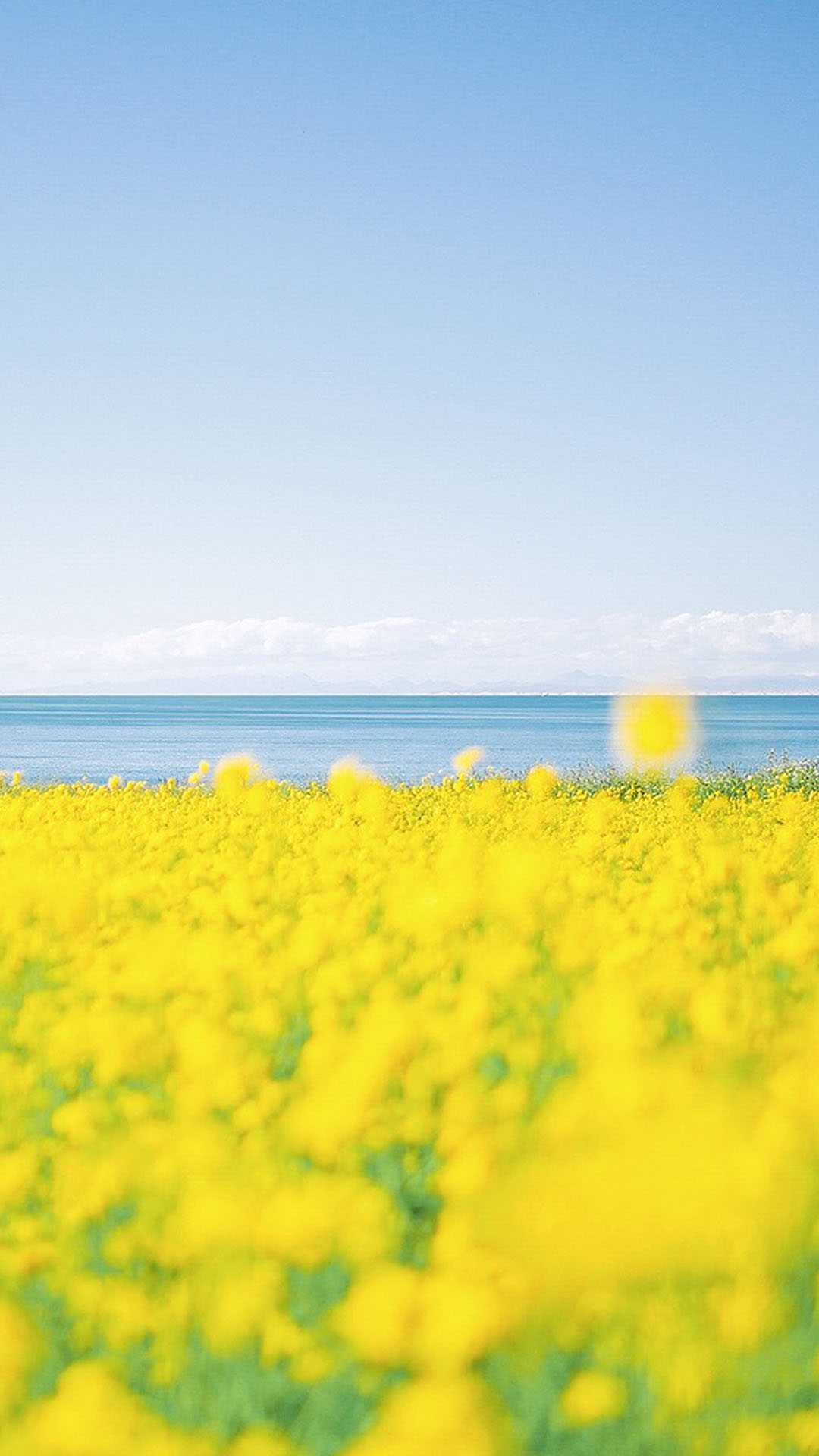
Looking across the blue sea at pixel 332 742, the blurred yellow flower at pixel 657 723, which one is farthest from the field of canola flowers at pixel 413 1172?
the blue sea at pixel 332 742

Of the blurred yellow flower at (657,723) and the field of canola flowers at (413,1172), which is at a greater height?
the blurred yellow flower at (657,723)

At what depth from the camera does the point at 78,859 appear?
614 centimetres

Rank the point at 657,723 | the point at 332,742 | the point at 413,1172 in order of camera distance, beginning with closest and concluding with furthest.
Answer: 1. the point at 413,1172
2. the point at 657,723
3. the point at 332,742

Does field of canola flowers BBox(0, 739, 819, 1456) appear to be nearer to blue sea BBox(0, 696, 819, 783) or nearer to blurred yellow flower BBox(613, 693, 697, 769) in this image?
blurred yellow flower BBox(613, 693, 697, 769)

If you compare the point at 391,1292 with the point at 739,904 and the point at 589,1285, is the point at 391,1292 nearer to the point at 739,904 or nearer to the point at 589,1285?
the point at 589,1285

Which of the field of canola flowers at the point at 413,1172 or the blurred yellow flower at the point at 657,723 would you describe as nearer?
the field of canola flowers at the point at 413,1172

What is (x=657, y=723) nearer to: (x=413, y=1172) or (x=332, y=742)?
(x=413, y=1172)

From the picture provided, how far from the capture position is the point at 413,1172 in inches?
102

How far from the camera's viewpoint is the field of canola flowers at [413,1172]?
1.61 metres

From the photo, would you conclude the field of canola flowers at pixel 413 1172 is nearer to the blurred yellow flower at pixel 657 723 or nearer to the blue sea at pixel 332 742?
the blurred yellow flower at pixel 657 723

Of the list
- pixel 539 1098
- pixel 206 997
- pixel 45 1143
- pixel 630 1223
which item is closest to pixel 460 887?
pixel 206 997

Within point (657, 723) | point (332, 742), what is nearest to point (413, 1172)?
point (657, 723)

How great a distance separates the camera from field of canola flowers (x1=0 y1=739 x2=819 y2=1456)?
63.4 inches

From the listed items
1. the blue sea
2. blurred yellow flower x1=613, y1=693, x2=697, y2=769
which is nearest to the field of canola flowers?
blurred yellow flower x1=613, y1=693, x2=697, y2=769
